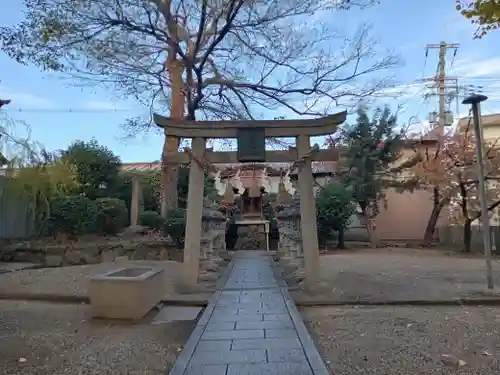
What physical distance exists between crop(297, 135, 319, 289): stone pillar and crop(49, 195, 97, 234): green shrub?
7.76 meters

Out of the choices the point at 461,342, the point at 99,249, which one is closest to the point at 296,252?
the point at 461,342

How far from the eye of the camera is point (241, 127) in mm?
7633

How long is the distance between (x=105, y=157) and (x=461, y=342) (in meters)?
13.1

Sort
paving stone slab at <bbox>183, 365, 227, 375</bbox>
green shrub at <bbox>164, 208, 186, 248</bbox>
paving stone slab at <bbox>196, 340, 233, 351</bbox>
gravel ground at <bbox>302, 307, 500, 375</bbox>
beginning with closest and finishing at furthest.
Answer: paving stone slab at <bbox>183, 365, 227, 375</bbox> → gravel ground at <bbox>302, 307, 500, 375</bbox> → paving stone slab at <bbox>196, 340, 233, 351</bbox> → green shrub at <bbox>164, 208, 186, 248</bbox>

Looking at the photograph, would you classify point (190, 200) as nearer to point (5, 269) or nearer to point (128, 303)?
point (128, 303)

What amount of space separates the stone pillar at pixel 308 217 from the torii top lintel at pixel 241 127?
0.18 m

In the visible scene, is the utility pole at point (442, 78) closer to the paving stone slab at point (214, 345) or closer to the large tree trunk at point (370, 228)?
the large tree trunk at point (370, 228)

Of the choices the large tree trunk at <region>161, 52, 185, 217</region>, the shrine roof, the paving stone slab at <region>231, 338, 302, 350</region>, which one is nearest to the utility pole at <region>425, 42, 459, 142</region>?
the shrine roof

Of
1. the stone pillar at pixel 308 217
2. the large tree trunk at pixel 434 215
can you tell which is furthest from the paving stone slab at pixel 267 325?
the large tree trunk at pixel 434 215

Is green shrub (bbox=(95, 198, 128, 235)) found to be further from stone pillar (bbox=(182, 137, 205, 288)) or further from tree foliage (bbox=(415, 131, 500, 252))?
tree foliage (bbox=(415, 131, 500, 252))

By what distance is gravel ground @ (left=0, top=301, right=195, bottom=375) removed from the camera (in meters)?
3.87

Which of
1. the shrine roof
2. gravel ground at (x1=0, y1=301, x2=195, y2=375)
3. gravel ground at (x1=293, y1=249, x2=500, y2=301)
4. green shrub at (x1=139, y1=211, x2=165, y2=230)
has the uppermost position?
the shrine roof

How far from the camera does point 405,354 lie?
413 cm

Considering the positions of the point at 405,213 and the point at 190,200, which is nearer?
the point at 190,200
